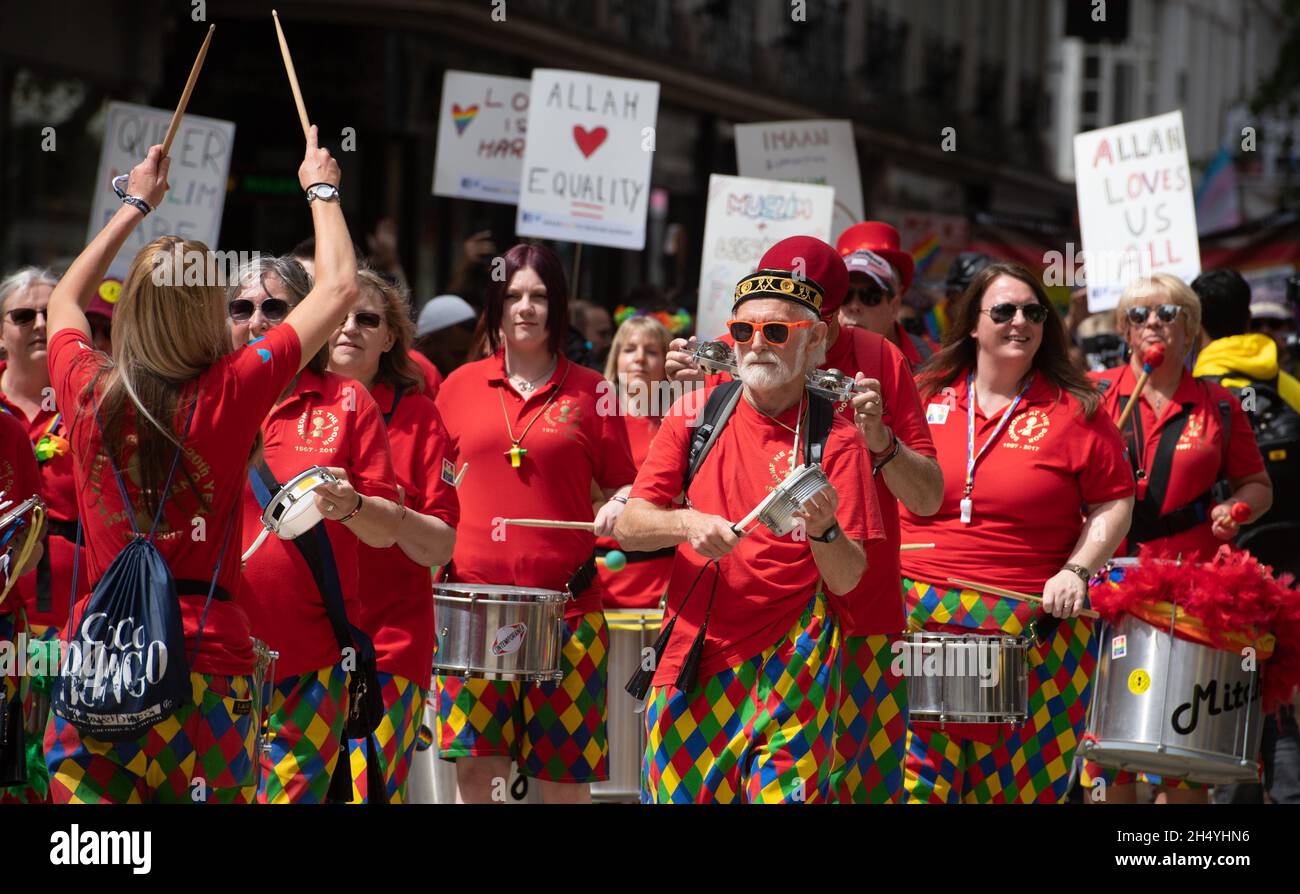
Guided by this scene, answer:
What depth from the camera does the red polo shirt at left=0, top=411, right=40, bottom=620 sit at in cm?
588

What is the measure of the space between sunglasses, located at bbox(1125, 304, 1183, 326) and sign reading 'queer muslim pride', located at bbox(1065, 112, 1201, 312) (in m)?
2.56

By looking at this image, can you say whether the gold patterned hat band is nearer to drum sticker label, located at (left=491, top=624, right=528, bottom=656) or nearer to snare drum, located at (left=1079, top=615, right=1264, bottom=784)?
drum sticker label, located at (left=491, top=624, right=528, bottom=656)

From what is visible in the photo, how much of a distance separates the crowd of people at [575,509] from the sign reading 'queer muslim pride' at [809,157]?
429 cm

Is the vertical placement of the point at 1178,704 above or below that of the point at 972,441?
below

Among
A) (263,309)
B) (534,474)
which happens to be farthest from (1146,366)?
(263,309)

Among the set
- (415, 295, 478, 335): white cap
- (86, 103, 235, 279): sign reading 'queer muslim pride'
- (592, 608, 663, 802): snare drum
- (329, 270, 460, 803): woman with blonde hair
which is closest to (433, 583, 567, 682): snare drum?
(329, 270, 460, 803): woman with blonde hair

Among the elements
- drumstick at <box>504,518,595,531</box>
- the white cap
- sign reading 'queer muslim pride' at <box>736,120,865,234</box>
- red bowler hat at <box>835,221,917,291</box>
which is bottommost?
drumstick at <box>504,518,595,531</box>

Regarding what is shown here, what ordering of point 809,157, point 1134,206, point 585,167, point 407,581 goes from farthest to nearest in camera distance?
point 809,157 < point 585,167 < point 1134,206 < point 407,581

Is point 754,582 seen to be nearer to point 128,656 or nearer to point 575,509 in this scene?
point 128,656

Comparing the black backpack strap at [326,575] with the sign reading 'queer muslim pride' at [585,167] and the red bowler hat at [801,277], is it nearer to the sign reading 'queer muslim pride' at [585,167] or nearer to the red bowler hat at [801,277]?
the red bowler hat at [801,277]

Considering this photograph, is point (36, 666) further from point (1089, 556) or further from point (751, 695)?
point (1089, 556)

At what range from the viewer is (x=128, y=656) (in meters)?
4.39

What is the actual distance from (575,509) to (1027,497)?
5.38ft

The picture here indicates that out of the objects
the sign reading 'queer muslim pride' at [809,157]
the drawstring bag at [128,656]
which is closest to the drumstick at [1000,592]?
the drawstring bag at [128,656]
